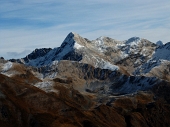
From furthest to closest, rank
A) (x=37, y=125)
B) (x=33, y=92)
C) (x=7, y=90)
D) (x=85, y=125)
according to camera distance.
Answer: (x=33, y=92) < (x=7, y=90) < (x=85, y=125) < (x=37, y=125)

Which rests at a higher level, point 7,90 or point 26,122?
point 7,90

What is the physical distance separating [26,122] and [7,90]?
35704mm

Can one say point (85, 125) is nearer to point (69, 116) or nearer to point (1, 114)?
point (69, 116)

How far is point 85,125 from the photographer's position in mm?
165000

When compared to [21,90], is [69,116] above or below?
below

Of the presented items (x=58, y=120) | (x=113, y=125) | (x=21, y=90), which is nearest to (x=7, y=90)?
(x=21, y=90)

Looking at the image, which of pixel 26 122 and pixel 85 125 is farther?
pixel 85 125

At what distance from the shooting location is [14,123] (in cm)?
14725

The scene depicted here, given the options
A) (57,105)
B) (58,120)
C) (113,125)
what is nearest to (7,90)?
(57,105)

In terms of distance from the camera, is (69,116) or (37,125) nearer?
(37,125)

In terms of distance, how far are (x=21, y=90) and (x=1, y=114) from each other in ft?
130

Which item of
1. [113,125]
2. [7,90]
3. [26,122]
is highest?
[7,90]

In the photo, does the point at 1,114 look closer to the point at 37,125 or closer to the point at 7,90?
the point at 37,125

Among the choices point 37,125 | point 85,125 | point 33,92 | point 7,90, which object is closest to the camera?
point 37,125
